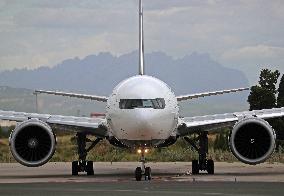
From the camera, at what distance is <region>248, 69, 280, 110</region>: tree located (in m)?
61.7

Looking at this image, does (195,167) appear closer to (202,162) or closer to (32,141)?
(202,162)

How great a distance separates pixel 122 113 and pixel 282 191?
32.0 feet

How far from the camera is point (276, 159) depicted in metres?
46.2

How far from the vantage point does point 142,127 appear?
29.1m

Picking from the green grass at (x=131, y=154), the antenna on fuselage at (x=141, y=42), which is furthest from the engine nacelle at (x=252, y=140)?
the green grass at (x=131, y=154)

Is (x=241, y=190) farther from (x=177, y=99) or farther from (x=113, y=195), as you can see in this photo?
(x=177, y=99)

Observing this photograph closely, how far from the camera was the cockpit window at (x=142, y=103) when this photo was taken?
97.7 ft

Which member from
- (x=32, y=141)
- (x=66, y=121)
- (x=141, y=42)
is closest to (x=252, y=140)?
(x=66, y=121)

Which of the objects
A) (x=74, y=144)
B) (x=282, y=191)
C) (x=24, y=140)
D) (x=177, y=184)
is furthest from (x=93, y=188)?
(x=74, y=144)

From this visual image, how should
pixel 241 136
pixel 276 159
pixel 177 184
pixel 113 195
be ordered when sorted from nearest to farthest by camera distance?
pixel 113 195
pixel 177 184
pixel 241 136
pixel 276 159

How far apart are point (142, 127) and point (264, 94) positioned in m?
34.4

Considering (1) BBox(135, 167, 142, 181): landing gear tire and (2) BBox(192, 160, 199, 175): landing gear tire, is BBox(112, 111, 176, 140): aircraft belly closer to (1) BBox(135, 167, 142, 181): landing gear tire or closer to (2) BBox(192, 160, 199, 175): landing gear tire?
(1) BBox(135, 167, 142, 181): landing gear tire

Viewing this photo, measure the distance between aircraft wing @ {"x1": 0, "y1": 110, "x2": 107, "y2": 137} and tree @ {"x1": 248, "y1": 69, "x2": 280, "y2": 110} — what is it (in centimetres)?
2880

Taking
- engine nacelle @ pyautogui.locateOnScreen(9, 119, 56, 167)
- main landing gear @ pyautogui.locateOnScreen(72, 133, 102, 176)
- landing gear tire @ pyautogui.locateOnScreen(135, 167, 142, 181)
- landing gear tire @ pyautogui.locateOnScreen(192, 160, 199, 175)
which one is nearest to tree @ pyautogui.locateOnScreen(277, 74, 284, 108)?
landing gear tire @ pyautogui.locateOnScreen(192, 160, 199, 175)
